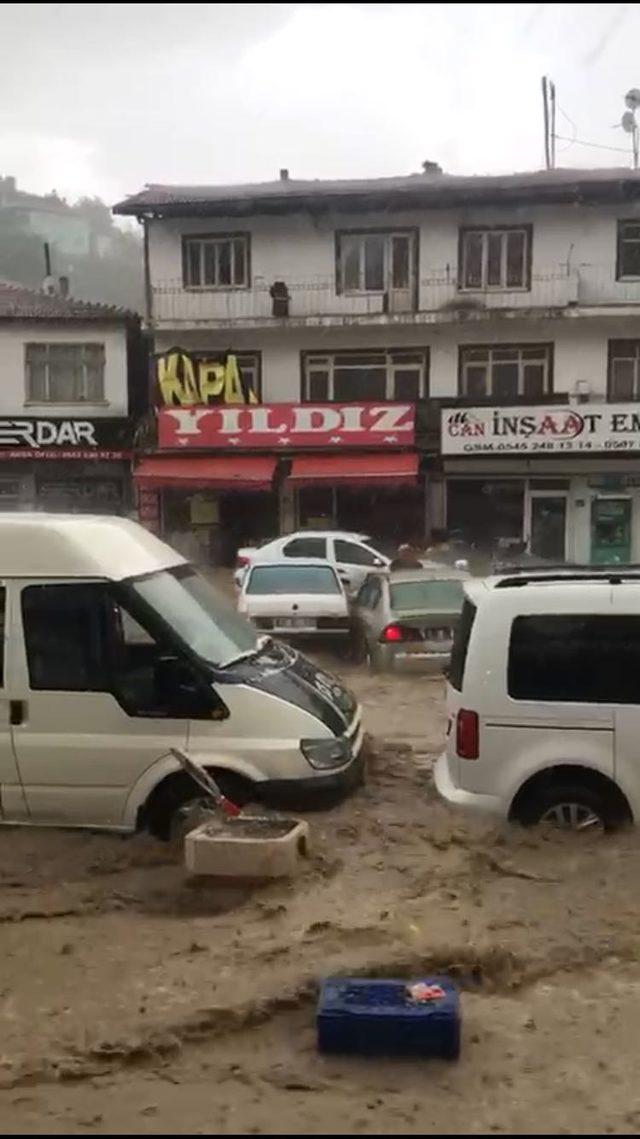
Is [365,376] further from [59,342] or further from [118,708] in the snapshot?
[118,708]

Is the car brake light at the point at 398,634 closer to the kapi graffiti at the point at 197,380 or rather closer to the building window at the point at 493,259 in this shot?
the kapi graffiti at the point at 197,380

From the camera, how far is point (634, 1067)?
4102 mm

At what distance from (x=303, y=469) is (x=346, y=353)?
3621 millimetres

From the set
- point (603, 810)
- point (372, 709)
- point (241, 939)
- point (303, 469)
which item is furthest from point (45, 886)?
point (303, 469)

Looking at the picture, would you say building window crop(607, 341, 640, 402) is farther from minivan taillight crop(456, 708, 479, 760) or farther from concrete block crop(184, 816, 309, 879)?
concrete block crop(184, 816, 309, 879)

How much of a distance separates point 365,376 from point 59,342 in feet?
23.2

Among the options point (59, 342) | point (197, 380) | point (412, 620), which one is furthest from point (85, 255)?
point (412, 620)

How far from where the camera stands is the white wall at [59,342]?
26.9 m

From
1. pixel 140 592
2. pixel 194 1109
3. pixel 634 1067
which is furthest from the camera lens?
pixel 140 592

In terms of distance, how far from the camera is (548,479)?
2547cm

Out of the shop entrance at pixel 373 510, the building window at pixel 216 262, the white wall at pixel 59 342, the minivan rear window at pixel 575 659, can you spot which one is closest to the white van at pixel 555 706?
the minivan rear window at pixel 575 659

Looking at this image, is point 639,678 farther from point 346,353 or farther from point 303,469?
point 346,353

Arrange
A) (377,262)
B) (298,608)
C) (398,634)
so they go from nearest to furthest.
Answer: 1. (398,634)
2. (298,608)
3. (377,262)

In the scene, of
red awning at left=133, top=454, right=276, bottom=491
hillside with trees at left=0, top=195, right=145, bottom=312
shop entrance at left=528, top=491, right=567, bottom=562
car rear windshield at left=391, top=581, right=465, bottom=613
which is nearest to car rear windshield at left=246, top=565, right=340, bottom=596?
car rear windshield at left=391, top=581, right=465, bottom=613
